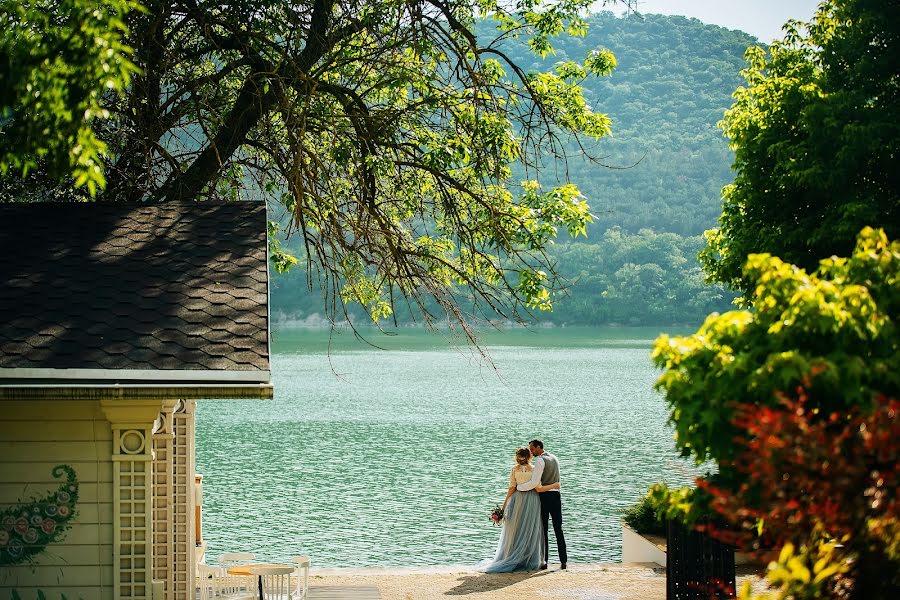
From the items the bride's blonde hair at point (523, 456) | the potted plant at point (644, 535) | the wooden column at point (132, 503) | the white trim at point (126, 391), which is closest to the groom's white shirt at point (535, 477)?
the bride's blonde hair at point (523, 456)

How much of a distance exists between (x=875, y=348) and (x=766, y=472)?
3.58 ft

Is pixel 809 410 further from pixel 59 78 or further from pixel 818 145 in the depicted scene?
pixel 818 145

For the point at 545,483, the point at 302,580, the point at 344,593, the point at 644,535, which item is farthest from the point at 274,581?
the point at 644,535

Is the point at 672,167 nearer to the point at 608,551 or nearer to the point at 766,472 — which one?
the point at 608,551

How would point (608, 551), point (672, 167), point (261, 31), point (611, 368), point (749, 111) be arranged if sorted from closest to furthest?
point (261, 31)
point (749, 111)
point (608, 551)
point (611, 368)
point (672, 167)

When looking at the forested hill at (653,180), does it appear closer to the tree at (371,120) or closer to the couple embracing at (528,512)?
the tree at (371,120)

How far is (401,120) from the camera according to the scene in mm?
14141

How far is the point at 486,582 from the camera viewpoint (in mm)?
13891

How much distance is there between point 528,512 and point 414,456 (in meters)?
25.0

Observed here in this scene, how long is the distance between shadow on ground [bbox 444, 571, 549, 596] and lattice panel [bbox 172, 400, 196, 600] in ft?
12.2

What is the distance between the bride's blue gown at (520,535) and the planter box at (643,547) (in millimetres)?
1477

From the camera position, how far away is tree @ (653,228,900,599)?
5.00 meters

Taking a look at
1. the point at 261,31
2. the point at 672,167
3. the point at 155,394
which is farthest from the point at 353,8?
the point at 672,167

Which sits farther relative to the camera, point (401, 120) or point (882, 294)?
point (401, 120)
